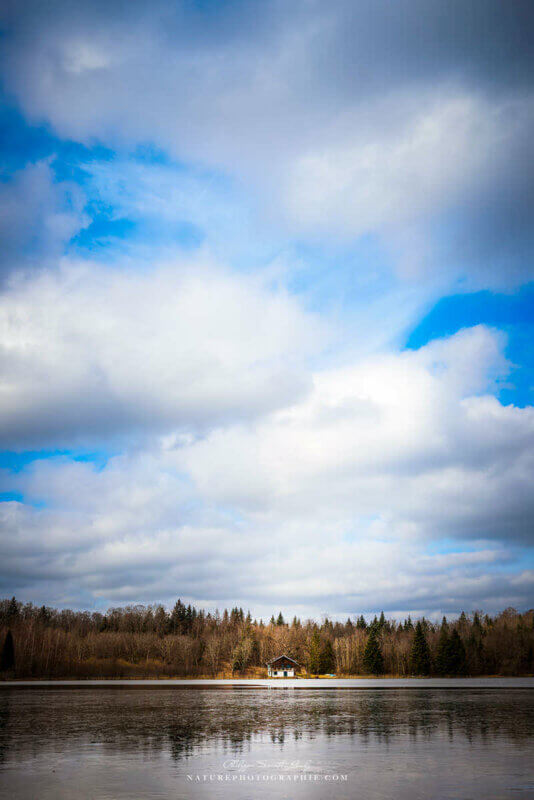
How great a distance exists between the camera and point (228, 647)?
168250 millimetres

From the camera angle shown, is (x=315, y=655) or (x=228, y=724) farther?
(x=315, y=655)

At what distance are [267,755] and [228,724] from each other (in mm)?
10699

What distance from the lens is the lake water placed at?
16000 millimetres

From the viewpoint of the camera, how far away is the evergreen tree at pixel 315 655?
136750 mm

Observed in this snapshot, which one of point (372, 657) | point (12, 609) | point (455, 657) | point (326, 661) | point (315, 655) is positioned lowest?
point (326, 661)

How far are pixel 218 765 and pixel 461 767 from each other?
7.57 meters

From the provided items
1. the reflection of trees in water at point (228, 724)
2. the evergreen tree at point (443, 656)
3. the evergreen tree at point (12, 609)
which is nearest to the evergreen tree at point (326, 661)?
the evergreen tree at point (443, 656)

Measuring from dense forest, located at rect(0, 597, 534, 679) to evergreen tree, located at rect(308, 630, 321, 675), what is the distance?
214 mm

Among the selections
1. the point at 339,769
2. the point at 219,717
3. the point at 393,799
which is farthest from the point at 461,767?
the point at 219,717

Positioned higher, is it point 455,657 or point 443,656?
point 443,656

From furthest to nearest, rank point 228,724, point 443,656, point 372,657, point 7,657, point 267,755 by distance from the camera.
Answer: point 372,657
point 7,657
point 443,656
point 228,724
point 267,755

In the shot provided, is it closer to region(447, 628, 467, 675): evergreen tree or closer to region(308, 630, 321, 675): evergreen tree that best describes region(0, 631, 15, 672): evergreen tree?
region(308, 630, 321, 675): evergreen tree

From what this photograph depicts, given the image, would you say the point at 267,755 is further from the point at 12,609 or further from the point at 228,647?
the point at 12,609
